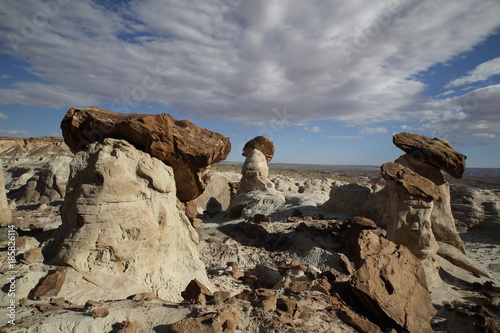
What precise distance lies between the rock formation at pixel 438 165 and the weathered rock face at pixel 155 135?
233 inches

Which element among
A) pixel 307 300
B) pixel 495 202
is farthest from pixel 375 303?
pixel 495 202

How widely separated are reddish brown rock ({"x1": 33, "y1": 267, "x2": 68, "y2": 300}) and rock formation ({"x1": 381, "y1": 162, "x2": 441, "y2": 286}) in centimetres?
686

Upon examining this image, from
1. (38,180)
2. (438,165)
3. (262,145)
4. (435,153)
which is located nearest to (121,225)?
(435,153)

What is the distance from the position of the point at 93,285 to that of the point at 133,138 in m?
2.35

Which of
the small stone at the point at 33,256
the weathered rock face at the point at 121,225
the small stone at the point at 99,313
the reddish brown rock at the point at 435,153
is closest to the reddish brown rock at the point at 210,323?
the small stone at the point at 99,313

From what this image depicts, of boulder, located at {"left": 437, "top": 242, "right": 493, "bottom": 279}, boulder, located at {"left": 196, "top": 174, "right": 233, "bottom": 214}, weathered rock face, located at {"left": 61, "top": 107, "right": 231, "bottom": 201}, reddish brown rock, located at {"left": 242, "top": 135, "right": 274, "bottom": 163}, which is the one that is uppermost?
reddish brown rock, located at {"left": 242, "top": 135, "right": 274, "bottom": 163}

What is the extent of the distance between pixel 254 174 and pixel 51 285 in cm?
1253

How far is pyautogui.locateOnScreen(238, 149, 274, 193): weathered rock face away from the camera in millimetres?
15648

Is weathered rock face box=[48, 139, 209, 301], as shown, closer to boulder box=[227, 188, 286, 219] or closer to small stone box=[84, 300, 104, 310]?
small stone box=[84, 300, 104, 310]

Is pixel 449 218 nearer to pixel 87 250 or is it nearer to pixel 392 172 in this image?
pixel 392 172

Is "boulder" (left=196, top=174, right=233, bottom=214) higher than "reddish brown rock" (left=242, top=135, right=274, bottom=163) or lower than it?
lower

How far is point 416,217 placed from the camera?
7113mm

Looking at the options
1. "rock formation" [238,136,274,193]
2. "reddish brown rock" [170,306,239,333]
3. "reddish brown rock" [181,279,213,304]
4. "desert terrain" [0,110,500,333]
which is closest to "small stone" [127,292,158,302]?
"desert terrain" [0,110,500,333]

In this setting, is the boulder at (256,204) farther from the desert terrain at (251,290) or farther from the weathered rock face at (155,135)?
the weathered rock face at (155,135)
